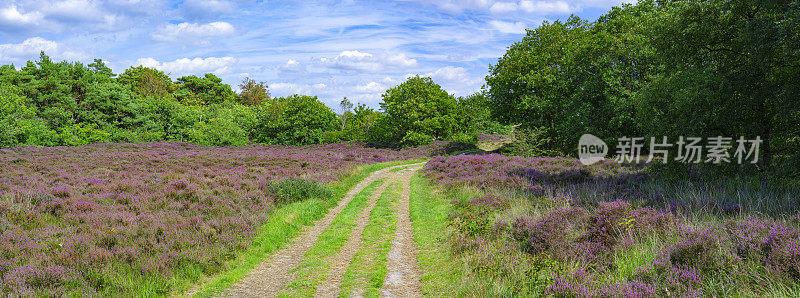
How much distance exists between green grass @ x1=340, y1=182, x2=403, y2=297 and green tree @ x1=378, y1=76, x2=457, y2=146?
32.1 metres

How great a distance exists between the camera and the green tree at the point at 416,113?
46.1 m

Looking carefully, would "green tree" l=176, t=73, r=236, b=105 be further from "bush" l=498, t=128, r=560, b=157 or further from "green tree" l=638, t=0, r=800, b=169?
"green tree" l=638, t=0, r=800, b=169

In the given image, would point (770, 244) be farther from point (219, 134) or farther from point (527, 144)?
point (219, 134)

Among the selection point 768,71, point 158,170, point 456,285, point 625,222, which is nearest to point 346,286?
point 456,285

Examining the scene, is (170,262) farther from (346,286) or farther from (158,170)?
(158,170)

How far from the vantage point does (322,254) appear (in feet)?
29.3

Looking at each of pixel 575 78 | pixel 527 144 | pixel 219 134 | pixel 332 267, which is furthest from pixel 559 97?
pixel 219 134

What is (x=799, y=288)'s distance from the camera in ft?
14.8

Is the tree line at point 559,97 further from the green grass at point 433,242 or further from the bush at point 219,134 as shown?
the green grass at point 433,242

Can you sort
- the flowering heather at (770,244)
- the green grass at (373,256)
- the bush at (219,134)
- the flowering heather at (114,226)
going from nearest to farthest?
the flowering heather at (770,244) < the flowering heather at (114,226) < the green grass at (373,256) < the bush at (219,134)

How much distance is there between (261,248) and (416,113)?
37.4m

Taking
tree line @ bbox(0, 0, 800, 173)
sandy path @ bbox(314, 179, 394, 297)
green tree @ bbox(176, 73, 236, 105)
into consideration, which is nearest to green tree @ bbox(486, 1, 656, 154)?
tree line @ bbox(0, 0, 800, 173)

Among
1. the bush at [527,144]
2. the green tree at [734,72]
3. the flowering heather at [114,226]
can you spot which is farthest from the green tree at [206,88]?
the green tree at [734,72]

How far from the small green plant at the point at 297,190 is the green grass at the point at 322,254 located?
5.63 feet
